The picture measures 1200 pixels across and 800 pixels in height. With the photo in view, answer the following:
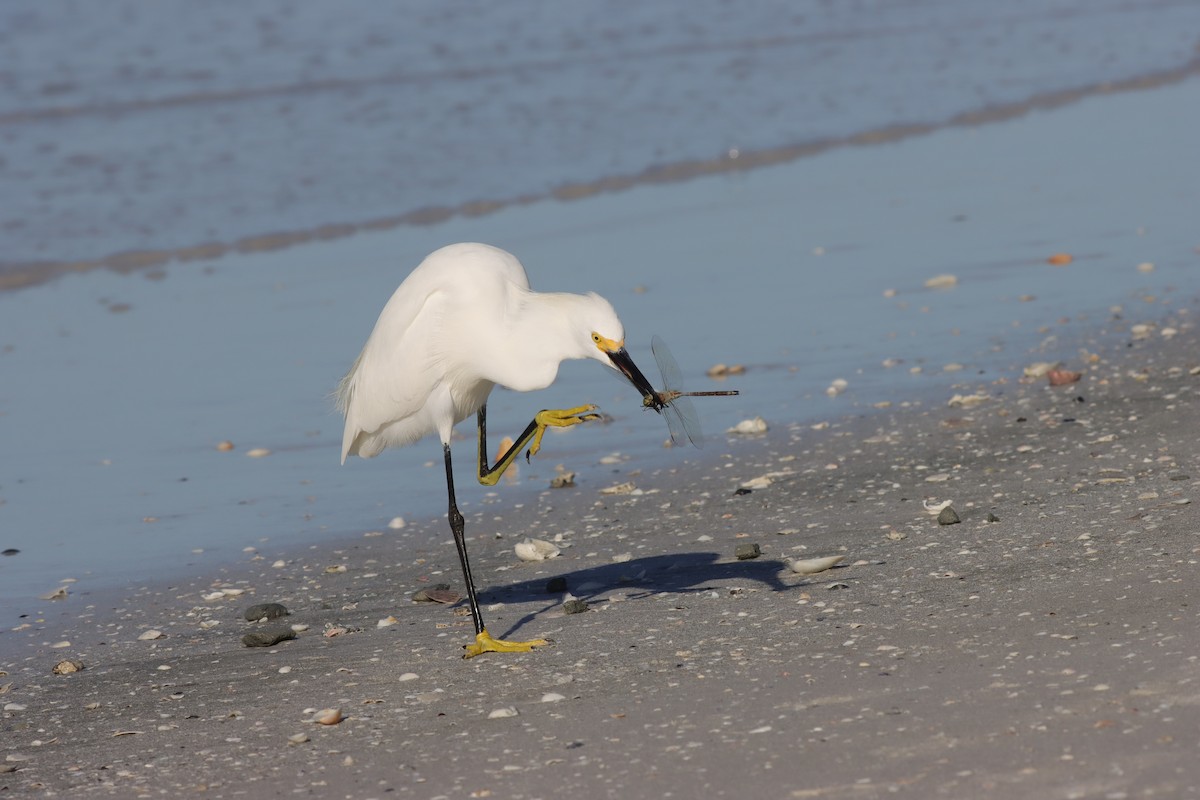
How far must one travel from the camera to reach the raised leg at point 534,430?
6.00 m

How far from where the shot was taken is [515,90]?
65.6ft

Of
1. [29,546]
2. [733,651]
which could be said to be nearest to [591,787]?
[733,651]

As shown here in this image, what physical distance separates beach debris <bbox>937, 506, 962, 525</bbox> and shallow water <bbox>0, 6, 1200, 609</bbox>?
5.85 feet

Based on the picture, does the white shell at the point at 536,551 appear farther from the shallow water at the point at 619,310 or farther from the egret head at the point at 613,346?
the egret head at the point at 613,346

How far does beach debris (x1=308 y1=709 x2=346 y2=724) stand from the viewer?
16.7 feet

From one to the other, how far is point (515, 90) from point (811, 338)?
Answer: 36.0 ft

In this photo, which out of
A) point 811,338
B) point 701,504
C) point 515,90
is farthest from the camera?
point 515,90

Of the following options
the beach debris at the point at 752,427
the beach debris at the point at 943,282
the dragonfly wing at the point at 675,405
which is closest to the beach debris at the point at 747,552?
the dragonfly wing at the point at 675,405

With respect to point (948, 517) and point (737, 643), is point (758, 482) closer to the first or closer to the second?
point (948, 517)

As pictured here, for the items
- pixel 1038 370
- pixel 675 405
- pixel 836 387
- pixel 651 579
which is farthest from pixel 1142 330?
pixel 675 405

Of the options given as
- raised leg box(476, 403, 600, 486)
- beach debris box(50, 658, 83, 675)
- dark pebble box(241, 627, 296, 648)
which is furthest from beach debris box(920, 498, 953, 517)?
beach debris box(50, 658, 83, 675)

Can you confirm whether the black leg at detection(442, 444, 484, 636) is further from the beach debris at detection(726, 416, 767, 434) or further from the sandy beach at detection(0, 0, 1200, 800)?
the beach debris at detection(726, 416, 767, 434)

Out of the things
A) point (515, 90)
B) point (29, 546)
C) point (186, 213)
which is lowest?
point (29, 546)

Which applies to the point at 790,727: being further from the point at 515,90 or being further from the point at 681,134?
the point at 515,90
